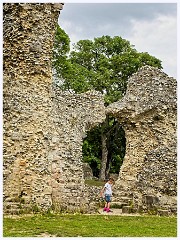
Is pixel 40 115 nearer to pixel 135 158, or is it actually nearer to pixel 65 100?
pixel 65 100

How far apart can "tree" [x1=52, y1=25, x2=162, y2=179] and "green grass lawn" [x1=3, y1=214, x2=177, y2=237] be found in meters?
20.7

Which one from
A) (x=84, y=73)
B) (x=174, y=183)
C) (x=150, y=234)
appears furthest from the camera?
(x=84, y=73)

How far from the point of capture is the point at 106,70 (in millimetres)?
37938

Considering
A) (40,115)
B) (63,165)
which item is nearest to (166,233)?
(40,115)

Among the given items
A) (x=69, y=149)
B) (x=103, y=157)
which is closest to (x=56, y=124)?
(x=69, y=149)

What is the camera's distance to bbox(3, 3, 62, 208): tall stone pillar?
1537cm

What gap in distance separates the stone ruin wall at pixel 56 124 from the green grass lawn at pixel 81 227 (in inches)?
66.4

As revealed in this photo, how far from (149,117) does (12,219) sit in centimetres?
1272

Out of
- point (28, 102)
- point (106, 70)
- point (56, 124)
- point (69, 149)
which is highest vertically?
point (106, 70)

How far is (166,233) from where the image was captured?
1231 centimetres

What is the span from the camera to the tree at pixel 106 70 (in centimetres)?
3628

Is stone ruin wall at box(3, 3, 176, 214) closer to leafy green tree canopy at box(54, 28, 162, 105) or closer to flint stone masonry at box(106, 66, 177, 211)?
flint stone masonry at box(106, 66, 177, 211)

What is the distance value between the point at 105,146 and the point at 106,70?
5.79 m

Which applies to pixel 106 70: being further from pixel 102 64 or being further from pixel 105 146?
pixel 105 146
